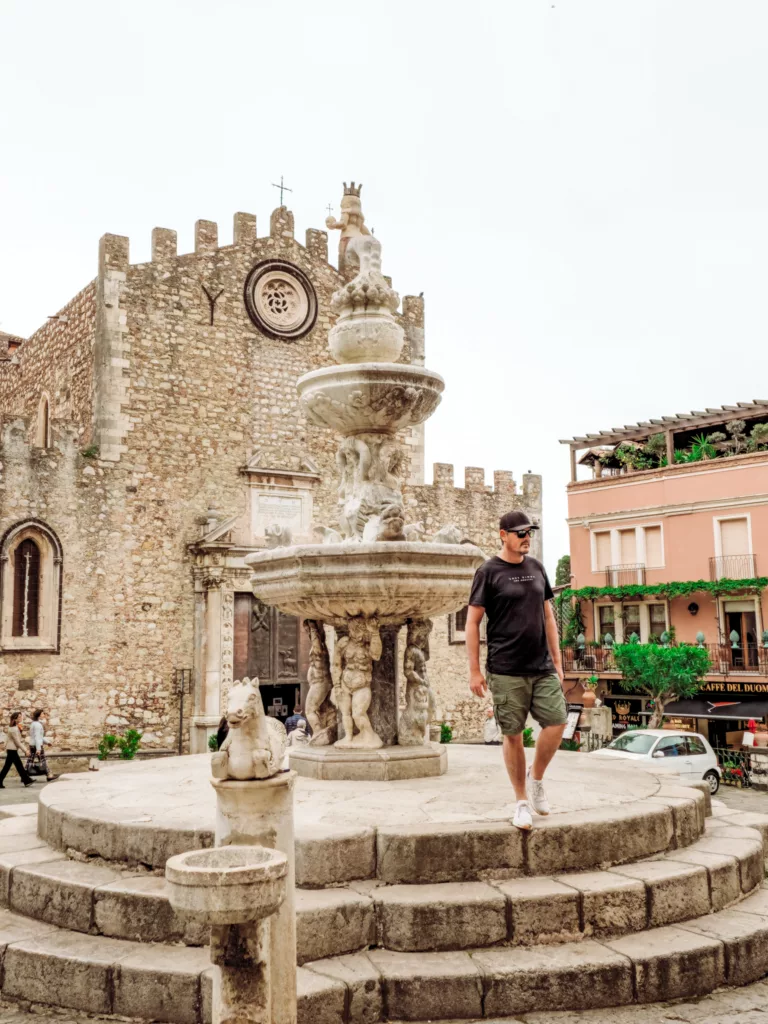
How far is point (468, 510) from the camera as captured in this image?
2425 cm

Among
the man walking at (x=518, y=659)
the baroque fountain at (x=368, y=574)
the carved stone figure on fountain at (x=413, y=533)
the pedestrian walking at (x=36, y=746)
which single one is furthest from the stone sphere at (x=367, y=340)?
the pedestrian walking at (x=36, y=746)

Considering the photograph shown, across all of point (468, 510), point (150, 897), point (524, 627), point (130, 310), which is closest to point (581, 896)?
point (524, 627)

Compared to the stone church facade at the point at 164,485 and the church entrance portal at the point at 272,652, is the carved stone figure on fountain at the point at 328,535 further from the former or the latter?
the church entrance portal at the point at 272,652

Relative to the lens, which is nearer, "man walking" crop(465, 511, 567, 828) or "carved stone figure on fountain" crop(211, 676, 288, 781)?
"carved stone figure on fountain" crop(211, 676, 288, 781)

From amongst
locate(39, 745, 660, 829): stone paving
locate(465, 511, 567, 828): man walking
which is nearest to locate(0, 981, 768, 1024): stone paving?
locate(39, 745, 660, 829): stone paving

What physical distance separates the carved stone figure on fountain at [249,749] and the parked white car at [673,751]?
13.2 meters

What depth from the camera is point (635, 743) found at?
1669 cm

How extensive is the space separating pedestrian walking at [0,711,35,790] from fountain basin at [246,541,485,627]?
10456 mm

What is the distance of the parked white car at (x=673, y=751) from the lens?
1622 centimetres

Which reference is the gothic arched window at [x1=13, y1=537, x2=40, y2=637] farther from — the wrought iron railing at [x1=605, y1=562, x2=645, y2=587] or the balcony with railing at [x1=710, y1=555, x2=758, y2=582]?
the balcony with railing at [x1=710, y1=555, x2=758, y2=582]

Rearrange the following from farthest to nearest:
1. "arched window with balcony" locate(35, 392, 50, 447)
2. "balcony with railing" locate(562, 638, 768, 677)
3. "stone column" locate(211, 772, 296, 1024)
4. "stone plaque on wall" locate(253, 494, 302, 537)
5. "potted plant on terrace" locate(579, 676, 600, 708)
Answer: "potted plant on terrace" locate(579, 676, 600, 708), "balcony with railing" locate(562, 638, 768, 677), "arched window with balcony" locate(35, 392, 50, 447), "stone plaque on wall" locate(253, 494, 302, 537), "stone column" locate(211, 772, 296, 1024)

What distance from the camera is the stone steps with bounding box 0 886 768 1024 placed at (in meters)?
4.09

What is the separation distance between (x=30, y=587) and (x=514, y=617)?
1488cm

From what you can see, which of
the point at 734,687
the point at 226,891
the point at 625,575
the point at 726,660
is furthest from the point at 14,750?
the point at 625,575
